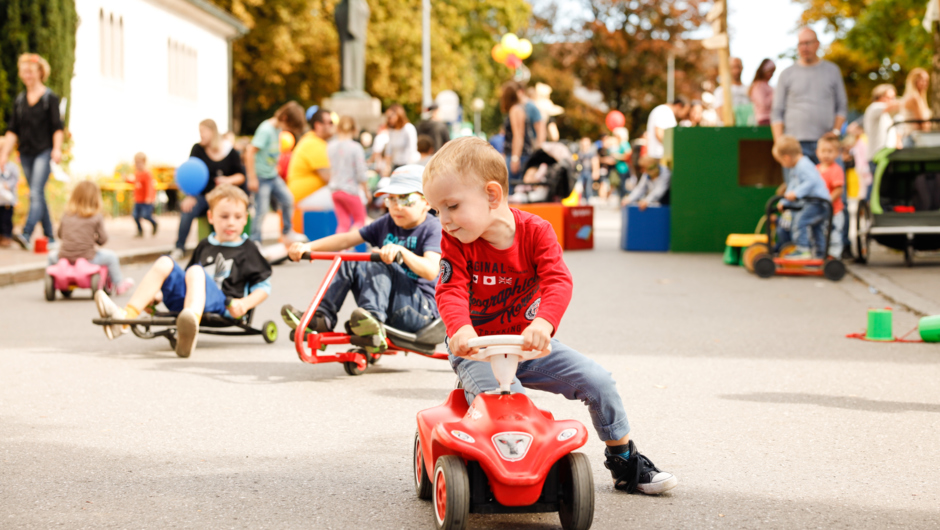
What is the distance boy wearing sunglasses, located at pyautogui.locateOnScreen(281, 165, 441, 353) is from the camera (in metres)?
6.23

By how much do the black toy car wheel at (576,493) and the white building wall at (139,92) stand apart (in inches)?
973

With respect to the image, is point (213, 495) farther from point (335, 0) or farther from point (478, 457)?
point (335, 0)

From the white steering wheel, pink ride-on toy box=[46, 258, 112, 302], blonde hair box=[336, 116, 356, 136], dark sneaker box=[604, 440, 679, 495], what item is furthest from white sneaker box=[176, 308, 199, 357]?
blonde hair box=[336, 116, 356, 136]

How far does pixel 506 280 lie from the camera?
12.3 ft

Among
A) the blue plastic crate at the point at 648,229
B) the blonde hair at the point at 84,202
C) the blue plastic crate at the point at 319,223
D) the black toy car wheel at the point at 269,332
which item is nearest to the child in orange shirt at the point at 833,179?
the blue plastic crate at the point at 648,229

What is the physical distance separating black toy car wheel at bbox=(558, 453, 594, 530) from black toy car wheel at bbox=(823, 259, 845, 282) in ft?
28.2

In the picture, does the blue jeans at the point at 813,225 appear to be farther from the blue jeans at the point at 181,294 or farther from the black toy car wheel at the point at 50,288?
the black toy car wheel at the point at 50,288

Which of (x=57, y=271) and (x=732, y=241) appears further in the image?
(x=732, y=241)

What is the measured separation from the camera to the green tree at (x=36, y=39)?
71.7ft

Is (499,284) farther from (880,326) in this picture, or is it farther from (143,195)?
(143,195)

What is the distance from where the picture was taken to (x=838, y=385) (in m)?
6.12

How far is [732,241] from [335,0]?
37.0m

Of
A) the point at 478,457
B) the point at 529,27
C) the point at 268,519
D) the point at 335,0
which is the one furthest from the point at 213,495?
the point at 529,27

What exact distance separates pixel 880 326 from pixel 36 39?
62.2 ft
